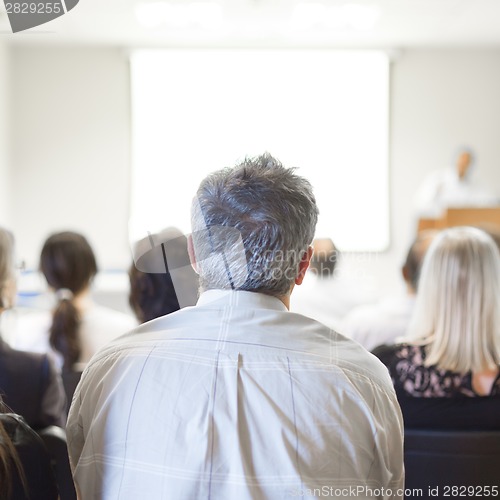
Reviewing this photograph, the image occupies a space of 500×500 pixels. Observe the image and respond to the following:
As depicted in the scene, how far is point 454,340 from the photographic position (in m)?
1.34

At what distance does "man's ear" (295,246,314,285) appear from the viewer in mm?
907

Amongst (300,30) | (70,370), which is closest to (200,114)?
(70,370)

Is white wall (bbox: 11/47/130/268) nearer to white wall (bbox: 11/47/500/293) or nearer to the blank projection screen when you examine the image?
white wall (bbox: 11/47/500/293)

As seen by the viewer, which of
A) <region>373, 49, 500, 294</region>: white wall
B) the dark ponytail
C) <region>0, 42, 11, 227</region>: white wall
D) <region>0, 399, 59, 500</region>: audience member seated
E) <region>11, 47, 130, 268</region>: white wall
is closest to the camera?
<region>0, 399, 59, 500</region>: audience member seated

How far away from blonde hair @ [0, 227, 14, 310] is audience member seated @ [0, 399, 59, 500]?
1.61ft

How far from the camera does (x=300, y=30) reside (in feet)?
16.4

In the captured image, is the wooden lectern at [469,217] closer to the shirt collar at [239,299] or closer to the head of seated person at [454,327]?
the head of seated person at [454,327]

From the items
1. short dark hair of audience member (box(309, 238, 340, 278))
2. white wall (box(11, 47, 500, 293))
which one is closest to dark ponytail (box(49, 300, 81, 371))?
short dark hair of audience member (box(309, 238, 340, 278))

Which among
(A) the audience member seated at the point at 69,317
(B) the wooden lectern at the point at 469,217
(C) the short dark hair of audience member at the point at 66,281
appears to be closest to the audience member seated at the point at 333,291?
(A) the audience member seated at the point at 69,317

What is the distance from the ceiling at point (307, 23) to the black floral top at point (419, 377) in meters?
3.41

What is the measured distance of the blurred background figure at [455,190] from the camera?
526 cm

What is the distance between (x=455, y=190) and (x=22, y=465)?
16.2ft

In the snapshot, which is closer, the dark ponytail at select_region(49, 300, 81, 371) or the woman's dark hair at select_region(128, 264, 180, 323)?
the woman's dark hair at select_region(128, 264, 180, 323)

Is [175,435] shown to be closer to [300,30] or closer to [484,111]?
[300,30]
